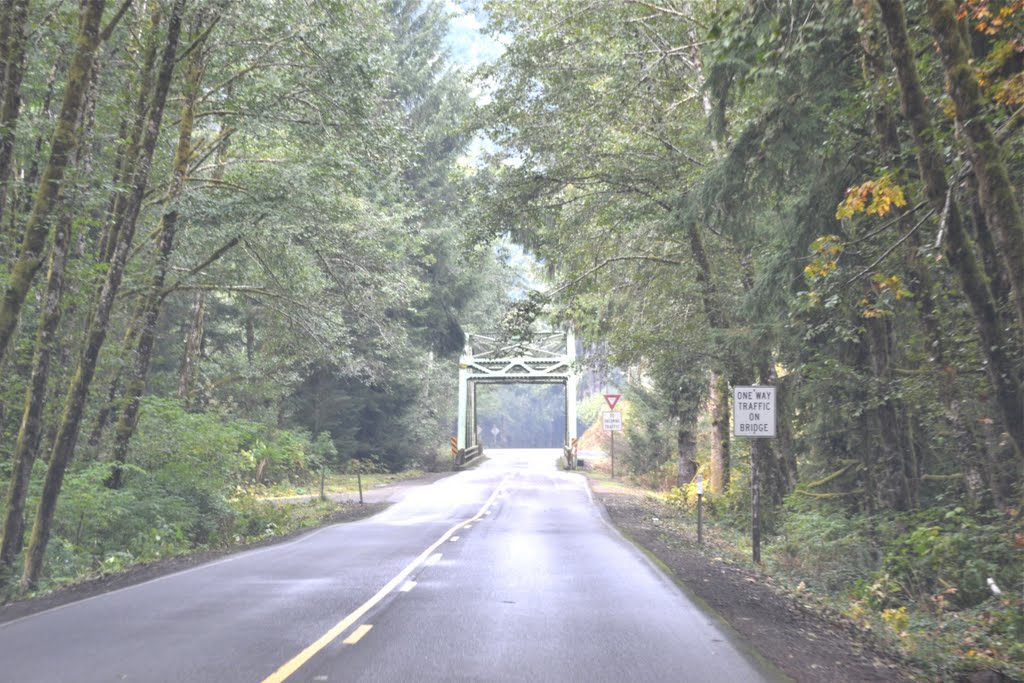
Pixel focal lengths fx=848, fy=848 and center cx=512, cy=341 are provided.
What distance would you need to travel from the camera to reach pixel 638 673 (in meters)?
6.24

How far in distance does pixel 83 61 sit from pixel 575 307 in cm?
1208

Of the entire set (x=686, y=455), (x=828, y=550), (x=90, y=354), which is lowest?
(x=828, y=550)

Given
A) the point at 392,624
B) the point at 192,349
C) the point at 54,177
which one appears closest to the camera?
the point at 392,624

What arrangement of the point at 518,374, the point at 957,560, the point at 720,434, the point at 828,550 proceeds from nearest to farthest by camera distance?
1. the point at 957,560
2. the point at 828,550
3. the point at 720,434
4. the point at 518,374

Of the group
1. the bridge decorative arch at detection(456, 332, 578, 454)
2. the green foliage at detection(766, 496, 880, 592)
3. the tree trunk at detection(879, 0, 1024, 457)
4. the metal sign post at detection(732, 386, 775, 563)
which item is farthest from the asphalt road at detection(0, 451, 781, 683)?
the bridge decorative arch at detection(456, 332, 578, 454)

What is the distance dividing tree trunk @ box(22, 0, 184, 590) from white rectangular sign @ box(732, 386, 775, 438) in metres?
9.52

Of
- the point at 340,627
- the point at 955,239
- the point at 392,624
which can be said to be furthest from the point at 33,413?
the point at 955,239

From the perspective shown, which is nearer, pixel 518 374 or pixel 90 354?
pixel 90 354

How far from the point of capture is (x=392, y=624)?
26.3 ft

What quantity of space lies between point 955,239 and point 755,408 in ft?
18.4

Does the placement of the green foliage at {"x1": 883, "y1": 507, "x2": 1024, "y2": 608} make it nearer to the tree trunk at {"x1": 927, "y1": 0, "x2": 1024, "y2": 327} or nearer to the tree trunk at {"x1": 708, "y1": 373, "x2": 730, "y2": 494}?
the tree trunk at {"x1": 927, "y1": 0, "x2": 1024, "y2": 327}

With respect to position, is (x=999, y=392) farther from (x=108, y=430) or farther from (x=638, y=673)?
(x=108, y=430)

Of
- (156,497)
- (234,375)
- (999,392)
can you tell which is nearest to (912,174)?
(999,392)

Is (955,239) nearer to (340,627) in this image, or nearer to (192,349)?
(340,627)
